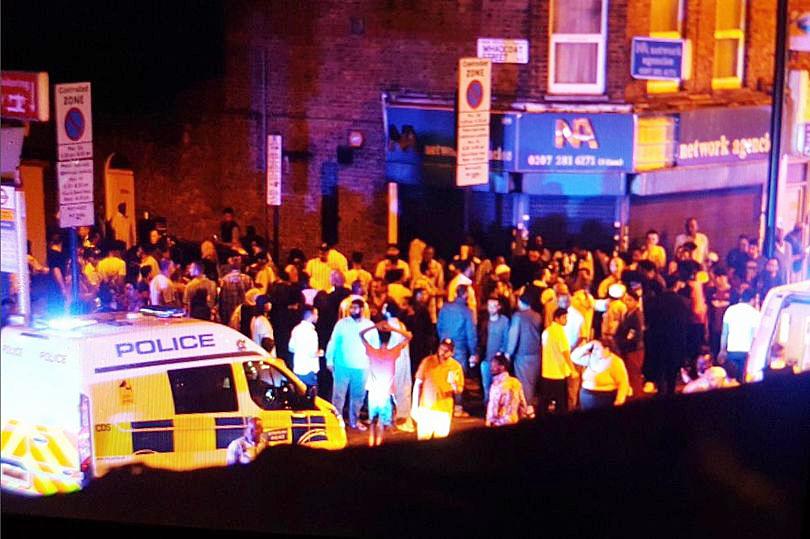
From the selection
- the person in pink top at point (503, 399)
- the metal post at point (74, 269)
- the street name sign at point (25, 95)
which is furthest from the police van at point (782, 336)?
the street name sign at point (25, 95)

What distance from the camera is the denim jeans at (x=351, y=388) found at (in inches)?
291

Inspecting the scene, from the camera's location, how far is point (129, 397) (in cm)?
670

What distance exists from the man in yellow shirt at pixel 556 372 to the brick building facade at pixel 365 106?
4.14 ft

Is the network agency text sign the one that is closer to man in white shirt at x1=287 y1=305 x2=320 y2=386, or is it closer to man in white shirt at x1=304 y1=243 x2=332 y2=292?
man in white shirt at x1=304 y1=243 x2=332 y2=292

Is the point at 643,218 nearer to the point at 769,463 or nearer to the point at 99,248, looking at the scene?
the point at 769,463

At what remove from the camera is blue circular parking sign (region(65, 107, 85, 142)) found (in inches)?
293

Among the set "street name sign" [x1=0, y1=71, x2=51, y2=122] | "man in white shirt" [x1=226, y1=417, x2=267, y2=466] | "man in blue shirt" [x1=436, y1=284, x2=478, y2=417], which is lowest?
"man in white shirt" [x1=226, y1=417, x2=267, y2=466]

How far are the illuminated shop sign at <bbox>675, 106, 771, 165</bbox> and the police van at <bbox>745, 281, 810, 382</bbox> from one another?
124 cm

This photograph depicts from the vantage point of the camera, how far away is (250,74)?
7.97 meters

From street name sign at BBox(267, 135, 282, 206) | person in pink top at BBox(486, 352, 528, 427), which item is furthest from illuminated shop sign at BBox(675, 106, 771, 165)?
street name sign at BBox(267, 135, 282, 206)

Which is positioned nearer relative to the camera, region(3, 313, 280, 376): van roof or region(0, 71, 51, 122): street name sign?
region(3, 313, 280, 376): van roof

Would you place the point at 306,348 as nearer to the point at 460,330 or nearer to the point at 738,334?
the point at 460,330

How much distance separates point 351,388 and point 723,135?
121 inches

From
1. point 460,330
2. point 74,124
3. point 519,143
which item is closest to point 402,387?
point 460,330
